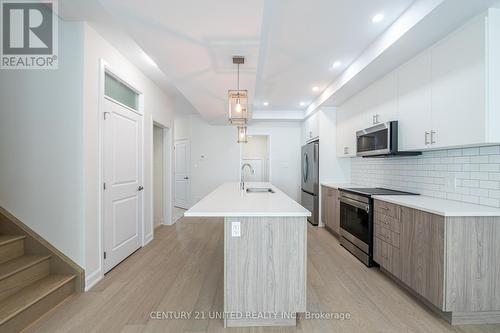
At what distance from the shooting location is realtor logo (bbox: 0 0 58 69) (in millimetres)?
2332

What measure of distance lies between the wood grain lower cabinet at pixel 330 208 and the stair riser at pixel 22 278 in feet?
12.4

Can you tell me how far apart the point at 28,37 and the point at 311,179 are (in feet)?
15.5

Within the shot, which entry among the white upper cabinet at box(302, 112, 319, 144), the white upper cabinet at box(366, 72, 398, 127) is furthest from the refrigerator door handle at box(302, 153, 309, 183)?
the white upper cabinet at box(366, 72, 398, 127)

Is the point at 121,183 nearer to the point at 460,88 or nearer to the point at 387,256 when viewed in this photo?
the point at 387,256

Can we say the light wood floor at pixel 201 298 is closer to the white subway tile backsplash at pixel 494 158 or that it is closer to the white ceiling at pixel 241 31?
the white subway tile backsplash at pixel 494 158

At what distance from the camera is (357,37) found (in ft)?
8.76

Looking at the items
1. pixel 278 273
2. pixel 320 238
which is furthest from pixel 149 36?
pixel 320 238

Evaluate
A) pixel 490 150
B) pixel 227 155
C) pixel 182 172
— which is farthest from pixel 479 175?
pixel 182 172

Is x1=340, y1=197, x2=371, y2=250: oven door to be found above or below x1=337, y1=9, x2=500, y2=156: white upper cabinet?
below

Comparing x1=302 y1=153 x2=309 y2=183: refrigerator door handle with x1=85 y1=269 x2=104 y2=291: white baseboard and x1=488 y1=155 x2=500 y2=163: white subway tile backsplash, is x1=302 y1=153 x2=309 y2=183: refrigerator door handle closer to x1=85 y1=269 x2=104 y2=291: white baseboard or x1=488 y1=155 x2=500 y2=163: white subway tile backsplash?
x1=488 y1=155 x2=500 y2=163: white subway tile backsplash

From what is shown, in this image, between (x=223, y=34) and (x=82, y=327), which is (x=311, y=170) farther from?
(x=82, y=327)

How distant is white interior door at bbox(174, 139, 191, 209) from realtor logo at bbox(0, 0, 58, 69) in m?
4.66

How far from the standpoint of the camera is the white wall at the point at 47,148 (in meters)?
2.38

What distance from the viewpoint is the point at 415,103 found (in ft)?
8.61
